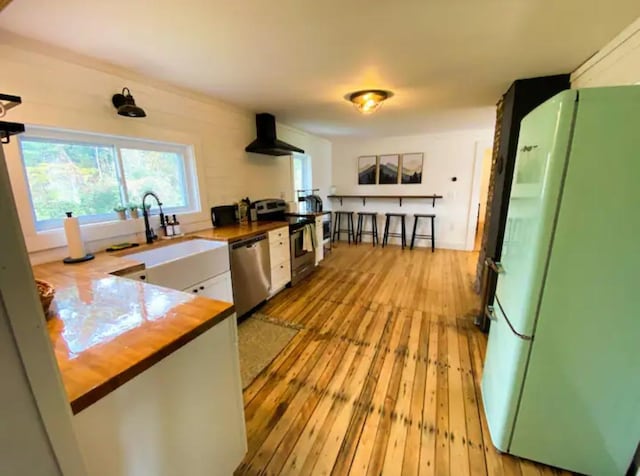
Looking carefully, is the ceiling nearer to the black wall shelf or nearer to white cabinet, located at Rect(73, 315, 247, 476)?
white cabinet, located at Rect(73, 315, 247, 476)

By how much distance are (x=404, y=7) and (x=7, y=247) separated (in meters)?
1.82

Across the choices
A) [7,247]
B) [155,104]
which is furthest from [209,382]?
[155,104]

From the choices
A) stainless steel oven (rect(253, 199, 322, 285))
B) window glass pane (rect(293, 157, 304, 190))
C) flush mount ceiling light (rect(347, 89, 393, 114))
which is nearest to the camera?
flush mount ceiling light (rect(347, 89, 393, 114))

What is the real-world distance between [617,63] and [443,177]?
12.1 feet

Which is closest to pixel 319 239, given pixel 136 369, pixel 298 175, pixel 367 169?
pixel 298 175

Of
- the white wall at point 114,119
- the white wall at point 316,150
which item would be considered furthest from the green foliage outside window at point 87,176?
the white wall at point 316,150

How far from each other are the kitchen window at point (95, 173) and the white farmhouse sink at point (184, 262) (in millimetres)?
477

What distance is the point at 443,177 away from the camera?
535 cm

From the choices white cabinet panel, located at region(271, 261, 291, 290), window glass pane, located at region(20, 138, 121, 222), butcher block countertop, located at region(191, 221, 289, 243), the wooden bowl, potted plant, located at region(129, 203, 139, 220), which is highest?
window glass pane, located at region(20, 138, 121, 222)

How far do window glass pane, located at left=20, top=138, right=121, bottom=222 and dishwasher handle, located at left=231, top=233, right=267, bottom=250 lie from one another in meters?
1.03

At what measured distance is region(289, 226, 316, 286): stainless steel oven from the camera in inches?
142

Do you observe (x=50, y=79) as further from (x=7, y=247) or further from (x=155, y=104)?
(x=7, y=247)

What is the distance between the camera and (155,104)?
2391mm

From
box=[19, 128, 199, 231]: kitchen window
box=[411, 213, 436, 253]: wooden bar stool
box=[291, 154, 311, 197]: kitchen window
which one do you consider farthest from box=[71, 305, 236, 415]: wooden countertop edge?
box=[411, 213, 436, 253]: wooden bar stool
